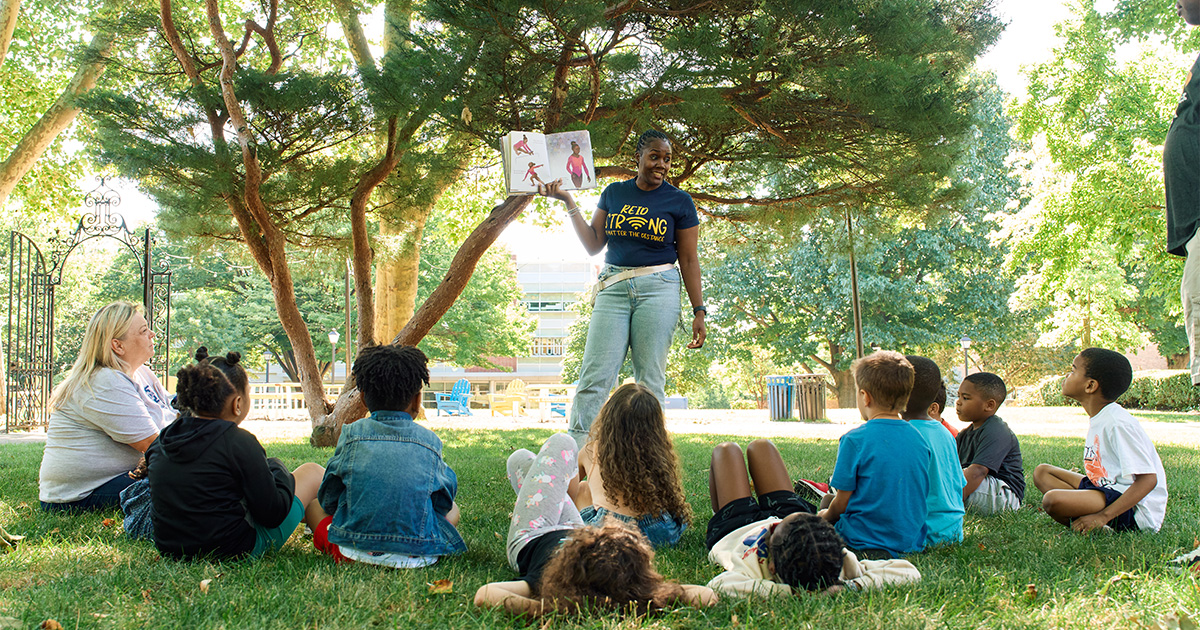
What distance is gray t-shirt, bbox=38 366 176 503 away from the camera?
12.3 feet

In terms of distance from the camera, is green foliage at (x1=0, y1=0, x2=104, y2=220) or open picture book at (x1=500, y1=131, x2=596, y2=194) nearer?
open picture book at (x1=500, y1=131, x2=596, y2=194)

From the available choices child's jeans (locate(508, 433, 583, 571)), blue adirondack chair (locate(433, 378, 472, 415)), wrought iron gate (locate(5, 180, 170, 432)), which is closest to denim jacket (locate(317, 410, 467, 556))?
child's jeans (locate(508, 433, 583, 571))

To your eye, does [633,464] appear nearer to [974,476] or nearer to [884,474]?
[884,474]

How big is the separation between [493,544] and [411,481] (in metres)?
0.58

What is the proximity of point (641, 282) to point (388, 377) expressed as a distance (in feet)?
5.42

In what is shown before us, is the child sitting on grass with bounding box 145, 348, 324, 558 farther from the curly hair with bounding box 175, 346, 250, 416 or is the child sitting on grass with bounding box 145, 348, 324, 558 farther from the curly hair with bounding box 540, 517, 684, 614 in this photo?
the curly hair with bounding box 540, 517, 684, 614

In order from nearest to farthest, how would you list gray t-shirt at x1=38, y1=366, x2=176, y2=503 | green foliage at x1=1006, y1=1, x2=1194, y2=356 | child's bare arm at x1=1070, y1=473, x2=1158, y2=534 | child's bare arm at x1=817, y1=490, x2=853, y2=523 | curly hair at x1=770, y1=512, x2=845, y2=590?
curly hair at x1=770, y1=512, x2=845, y2=590 < child's bare arm at x1=817, y1=490, x2=853, y2=523 < child's bare arm at x1=1070, y1=473, x2=1158, y2=534 < gray t-shirt at x1=38, y1=366, x2=176, y2=503 < green foliage at x1=1006, y1=1, x2=1194, y2=356

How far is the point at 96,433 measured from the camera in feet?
12.6

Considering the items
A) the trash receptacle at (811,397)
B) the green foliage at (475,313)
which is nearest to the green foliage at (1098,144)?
the trash receptacle at (811,397)

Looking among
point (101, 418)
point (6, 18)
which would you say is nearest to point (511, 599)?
point (101, 418)

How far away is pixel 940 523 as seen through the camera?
3.28 metres

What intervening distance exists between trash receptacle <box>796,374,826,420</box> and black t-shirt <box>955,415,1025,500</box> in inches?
494

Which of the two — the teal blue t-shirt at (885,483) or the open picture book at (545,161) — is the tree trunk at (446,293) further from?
the teal blue t-shirt at (885,483)

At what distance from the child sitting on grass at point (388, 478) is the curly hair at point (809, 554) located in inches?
53.0
